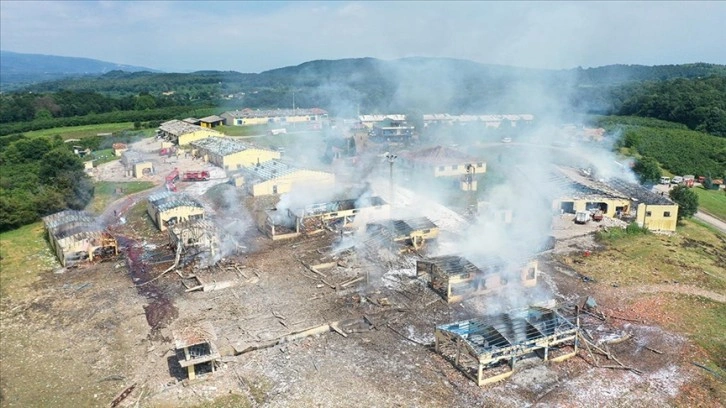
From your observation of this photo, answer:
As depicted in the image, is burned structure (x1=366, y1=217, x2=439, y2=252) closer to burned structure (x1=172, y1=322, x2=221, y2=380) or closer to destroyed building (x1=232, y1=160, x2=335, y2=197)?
burned structure (x1=172, y1=322, x2=221, y2=380)

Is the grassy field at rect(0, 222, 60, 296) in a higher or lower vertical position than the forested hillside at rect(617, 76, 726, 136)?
lower

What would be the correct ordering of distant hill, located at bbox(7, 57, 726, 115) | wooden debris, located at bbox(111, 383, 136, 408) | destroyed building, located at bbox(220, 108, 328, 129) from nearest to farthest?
wooden debris, located at bbox(111, 383, 136, 408)
destroyed building, located at bbox(220, 108, 328, 129)
distant hill, located at bbox(7, 57, 726, 115)

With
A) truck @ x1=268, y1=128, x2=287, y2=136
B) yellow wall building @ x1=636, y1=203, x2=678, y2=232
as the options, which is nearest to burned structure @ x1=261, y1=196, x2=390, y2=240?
yellow wall building @ x1=636, y1=203, x2=678, y2=232

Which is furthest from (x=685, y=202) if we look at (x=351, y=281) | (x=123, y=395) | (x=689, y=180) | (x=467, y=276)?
(x=123, y=395)

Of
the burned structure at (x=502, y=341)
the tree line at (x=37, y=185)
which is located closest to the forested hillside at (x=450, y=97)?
the tree line at (x=37, y=185)

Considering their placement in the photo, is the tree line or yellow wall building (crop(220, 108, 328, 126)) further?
yellow wall building (crop(220, 108, 328, 126))

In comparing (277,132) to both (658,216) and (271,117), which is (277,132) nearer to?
(271,117)
